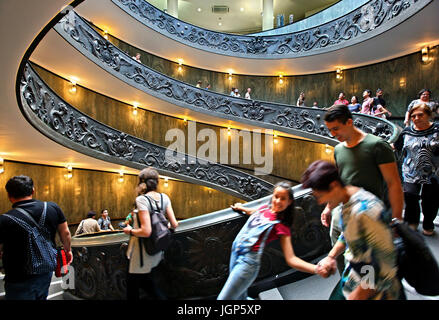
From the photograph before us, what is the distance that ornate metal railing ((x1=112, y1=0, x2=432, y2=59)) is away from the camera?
981cm

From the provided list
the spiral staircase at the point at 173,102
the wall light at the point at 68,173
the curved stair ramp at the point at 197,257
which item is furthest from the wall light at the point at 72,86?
the curved stair ramp at the point at 197,257

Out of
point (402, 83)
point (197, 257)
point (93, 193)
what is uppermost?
point (402, 83)

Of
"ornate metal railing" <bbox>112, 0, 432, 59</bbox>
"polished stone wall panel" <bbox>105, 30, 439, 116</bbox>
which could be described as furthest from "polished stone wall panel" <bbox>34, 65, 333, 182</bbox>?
"ornate metal railing" <bbox>112, 0, 432, 59</bbox>

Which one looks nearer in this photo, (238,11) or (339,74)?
(339,74)

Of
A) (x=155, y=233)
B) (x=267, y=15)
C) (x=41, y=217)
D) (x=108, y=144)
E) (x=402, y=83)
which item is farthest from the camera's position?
(x=267, y=15)

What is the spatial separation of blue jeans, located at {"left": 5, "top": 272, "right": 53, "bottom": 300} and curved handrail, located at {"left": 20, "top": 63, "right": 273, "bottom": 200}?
13.2 ft

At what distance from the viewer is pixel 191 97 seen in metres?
12.2

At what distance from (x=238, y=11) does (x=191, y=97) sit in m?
9.42

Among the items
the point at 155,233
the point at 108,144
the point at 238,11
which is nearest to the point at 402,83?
the point at 238,11

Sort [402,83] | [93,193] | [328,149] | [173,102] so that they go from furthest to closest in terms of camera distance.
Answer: [328,149] < [173,102] < [402,83] < [93,193]

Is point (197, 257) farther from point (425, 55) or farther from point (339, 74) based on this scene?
point (339, 74)

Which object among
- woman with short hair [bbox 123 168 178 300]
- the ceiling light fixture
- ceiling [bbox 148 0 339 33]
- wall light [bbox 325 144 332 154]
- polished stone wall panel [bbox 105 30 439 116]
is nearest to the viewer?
woman with short hair [bbox 123 168 178 300]

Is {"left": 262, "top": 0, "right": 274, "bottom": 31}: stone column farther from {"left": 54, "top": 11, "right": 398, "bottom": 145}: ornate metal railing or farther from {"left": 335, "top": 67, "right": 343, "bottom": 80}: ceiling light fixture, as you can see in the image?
{"left": 54, "top": 11, "right": 398, "bottom": 145}: ornate metal railing
